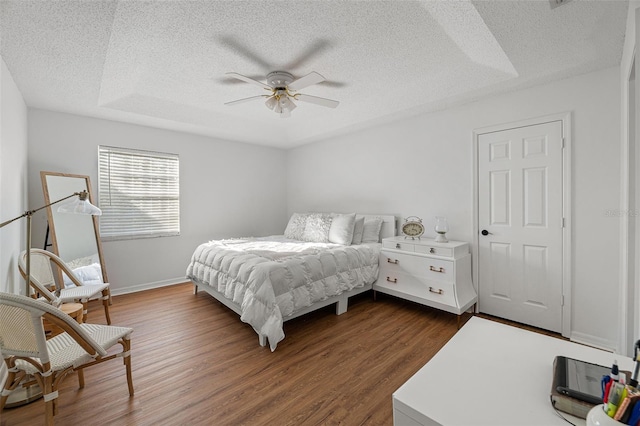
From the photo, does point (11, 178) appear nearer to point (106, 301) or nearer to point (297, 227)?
point (106, 301)

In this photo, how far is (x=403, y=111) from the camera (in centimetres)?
360

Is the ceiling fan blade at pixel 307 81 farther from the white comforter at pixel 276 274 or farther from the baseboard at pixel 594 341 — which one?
the baseboard at pixel 594 341

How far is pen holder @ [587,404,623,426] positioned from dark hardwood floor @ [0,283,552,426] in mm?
1258

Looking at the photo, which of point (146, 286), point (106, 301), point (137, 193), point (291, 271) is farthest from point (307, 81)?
point (146, 286)

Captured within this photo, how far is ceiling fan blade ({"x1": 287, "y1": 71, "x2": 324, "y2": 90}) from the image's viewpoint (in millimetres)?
2291

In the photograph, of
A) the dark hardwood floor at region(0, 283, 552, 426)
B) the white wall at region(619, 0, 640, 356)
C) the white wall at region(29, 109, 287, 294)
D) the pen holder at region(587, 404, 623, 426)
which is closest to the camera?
the pen holder at region(587, 404, 623, 426)

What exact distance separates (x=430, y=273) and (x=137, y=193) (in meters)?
4.22

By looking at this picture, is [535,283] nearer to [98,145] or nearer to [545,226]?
[545,226]

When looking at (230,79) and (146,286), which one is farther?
(146,286)

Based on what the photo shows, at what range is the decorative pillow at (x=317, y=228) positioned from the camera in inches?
158

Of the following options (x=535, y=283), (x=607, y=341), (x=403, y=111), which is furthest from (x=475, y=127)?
(x=607, y=341)

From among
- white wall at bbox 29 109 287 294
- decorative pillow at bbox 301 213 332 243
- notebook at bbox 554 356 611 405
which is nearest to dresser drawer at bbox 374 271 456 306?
decorative pillow at bbox 301 213 332 243

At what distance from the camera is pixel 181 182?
4.44 meters

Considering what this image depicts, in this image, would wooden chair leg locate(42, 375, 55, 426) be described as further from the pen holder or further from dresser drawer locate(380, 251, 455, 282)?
dresser drawer locate(380, 251, 455, 282)
